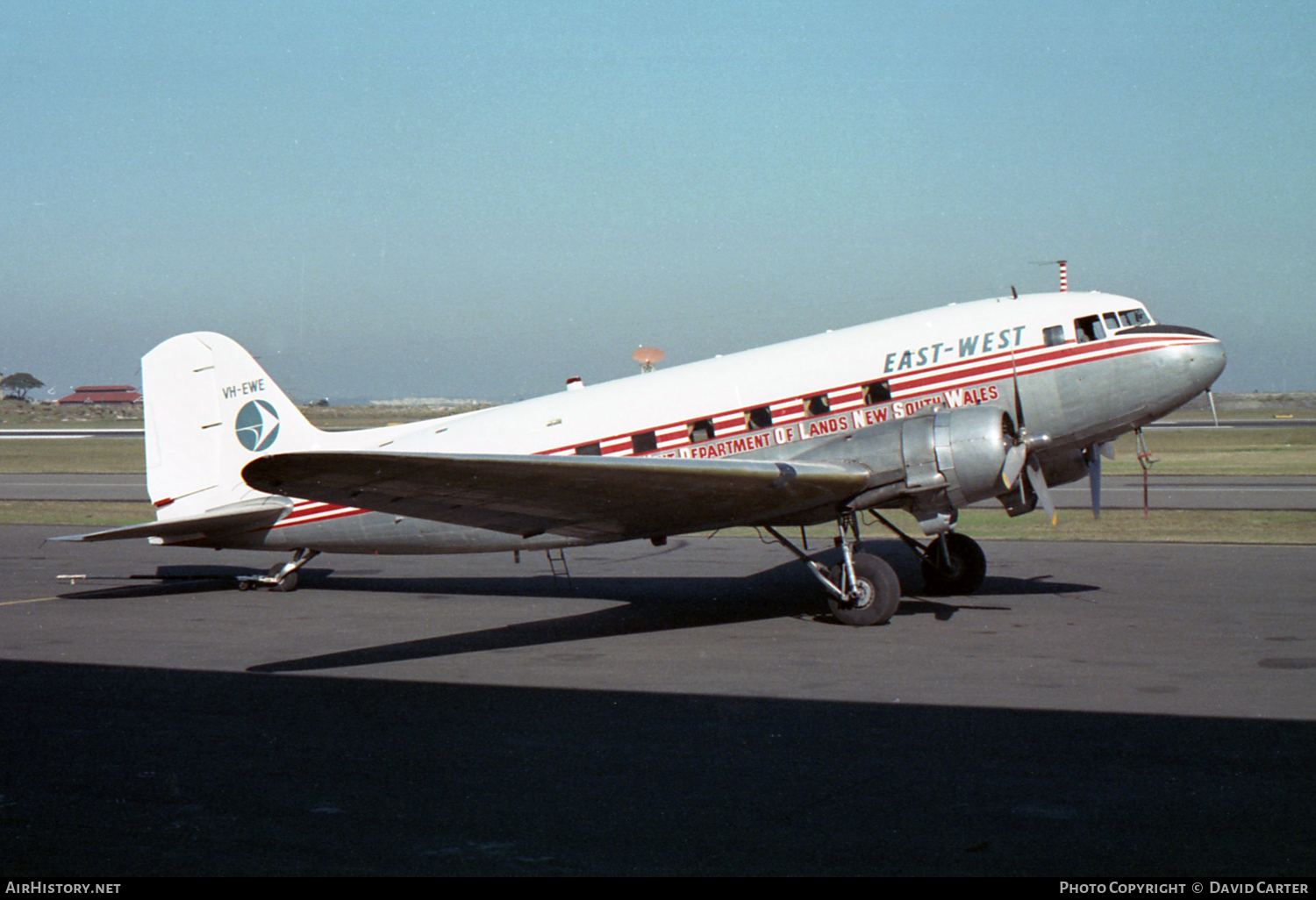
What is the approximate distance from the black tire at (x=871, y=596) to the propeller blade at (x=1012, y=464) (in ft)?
5.71

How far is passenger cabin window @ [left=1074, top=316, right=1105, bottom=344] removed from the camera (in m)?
13.6

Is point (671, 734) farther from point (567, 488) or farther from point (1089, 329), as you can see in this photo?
point (1089, 329)

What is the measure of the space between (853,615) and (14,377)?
22398 cm

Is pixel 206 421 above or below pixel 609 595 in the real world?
above

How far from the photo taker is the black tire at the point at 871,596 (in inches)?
503

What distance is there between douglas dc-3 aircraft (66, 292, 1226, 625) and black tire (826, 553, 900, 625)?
0.08 ft

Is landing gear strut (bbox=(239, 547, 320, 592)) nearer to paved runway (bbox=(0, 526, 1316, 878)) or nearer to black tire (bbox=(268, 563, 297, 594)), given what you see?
black tire (bbox=(268, 563, 297, 594))

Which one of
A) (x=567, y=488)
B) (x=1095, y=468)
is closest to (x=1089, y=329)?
(x=1095, y=468)

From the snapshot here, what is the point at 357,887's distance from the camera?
17.9 ft

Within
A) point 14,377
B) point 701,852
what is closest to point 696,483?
point 701,852

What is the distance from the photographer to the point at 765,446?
14023mm

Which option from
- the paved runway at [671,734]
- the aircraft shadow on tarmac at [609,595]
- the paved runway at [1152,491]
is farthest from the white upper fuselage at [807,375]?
the paved runway at [1152,491]

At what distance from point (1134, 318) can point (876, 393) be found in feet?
11.4

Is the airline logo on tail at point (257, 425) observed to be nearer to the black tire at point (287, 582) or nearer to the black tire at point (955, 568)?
the black tire at point (287, 582)
